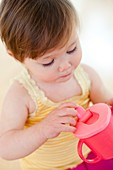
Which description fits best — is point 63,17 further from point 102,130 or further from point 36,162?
point 36,162

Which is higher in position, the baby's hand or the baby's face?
the baby's face

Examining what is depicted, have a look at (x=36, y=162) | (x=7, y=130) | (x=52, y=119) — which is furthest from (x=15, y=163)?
(x=52, y=119)

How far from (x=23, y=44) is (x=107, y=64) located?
2.36 feet

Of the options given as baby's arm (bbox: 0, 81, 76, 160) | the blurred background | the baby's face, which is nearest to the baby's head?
the baby's face

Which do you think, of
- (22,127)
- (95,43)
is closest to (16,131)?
(22,127)

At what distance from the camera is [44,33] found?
27.5 inches

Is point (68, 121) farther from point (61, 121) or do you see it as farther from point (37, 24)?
point (37, 24)

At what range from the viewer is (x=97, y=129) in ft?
2.19

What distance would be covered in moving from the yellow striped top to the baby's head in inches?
5.5

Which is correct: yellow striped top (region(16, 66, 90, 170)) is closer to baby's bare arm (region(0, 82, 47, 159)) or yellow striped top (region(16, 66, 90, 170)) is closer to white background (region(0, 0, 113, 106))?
baby's bare arm (region(0, 82, 47, 159))

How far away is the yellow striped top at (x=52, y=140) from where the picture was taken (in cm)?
86

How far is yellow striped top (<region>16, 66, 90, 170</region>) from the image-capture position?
86 cm

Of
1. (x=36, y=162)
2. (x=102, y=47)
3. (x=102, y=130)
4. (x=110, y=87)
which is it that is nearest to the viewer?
(x=102, y=130)

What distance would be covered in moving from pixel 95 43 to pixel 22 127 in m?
0.71
